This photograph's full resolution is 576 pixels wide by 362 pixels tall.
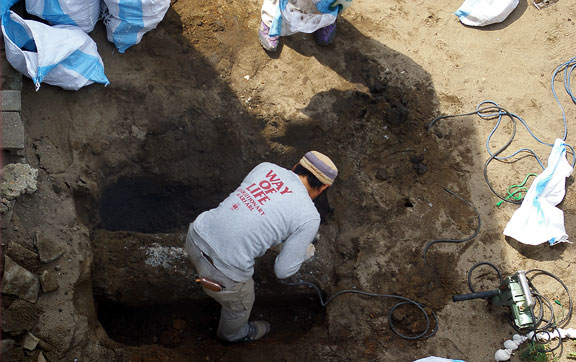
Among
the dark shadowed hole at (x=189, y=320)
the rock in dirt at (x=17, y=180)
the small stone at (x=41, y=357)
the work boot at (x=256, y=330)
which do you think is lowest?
the dark shadowed hole at (x=189, y=320)

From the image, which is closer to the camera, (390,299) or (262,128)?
(390,299)

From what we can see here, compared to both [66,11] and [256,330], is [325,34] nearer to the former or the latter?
[66,11]

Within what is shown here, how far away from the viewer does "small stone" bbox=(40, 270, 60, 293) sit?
315cm

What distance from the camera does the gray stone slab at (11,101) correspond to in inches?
138

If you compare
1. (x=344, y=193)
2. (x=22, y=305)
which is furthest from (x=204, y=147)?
(x=22, y=305)

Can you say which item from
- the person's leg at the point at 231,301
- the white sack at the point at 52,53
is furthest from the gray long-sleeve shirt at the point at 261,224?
the white sack at the point at 52,53

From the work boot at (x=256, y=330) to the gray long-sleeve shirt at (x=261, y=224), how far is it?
3.07ft

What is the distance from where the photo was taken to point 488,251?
3914mm

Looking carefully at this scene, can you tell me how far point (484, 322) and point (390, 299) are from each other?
71 centimetres

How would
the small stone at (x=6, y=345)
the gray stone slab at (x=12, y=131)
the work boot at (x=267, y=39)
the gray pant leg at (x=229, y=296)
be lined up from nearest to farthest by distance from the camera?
the small stone at (x=6, y=345), the gray pant leg at (x=229, y=296), the gray stone slab at (x=12, y=131), the work boot at (x=267, y=39)

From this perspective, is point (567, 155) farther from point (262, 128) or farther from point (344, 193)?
point (262, 128)

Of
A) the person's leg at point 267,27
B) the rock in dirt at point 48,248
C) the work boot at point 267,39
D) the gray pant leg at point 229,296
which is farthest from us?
the work boot at point 267,39

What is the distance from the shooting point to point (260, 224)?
9.59 feet

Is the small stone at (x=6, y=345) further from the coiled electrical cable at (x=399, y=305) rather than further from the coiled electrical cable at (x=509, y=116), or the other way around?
the coiled electrical cable at (x=509, y=116)
